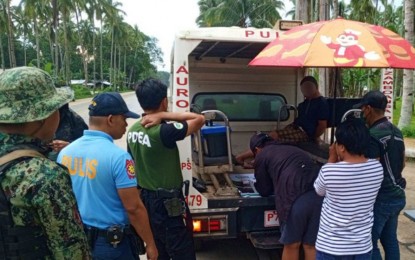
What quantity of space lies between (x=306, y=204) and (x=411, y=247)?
2.35 m

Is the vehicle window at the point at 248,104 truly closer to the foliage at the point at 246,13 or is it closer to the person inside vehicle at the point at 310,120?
the person inside vehicle at the point at 310,120

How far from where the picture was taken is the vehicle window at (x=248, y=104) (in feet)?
19.0

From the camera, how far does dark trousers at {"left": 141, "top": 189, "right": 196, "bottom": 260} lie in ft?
10.0

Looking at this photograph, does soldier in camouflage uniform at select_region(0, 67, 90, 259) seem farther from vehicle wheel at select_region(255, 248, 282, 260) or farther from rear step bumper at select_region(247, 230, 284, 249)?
vehicle wheel at select_region(255, 248, 282, 260)

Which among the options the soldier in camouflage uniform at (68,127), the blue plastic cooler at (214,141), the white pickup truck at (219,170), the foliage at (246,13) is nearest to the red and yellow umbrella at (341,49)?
the white pickup truck at (219,170)

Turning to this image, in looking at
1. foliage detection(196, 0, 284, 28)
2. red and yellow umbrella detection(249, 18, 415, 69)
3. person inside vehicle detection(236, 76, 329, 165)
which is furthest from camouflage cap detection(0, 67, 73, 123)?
foliage detection(196, 0, 284, 28)

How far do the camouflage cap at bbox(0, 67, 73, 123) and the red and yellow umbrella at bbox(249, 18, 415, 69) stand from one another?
1656 millimetres

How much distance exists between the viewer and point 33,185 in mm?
1464

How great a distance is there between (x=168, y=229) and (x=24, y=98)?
180 centimetres

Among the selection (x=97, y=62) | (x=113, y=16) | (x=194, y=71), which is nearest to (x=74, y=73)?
(x=97, y=62)

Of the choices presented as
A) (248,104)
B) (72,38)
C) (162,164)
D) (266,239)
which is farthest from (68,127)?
(72,38)

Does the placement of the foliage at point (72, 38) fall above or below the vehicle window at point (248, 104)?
above

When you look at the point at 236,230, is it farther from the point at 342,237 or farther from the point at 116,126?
the point at 116,126

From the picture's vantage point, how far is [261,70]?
19.5 ft
